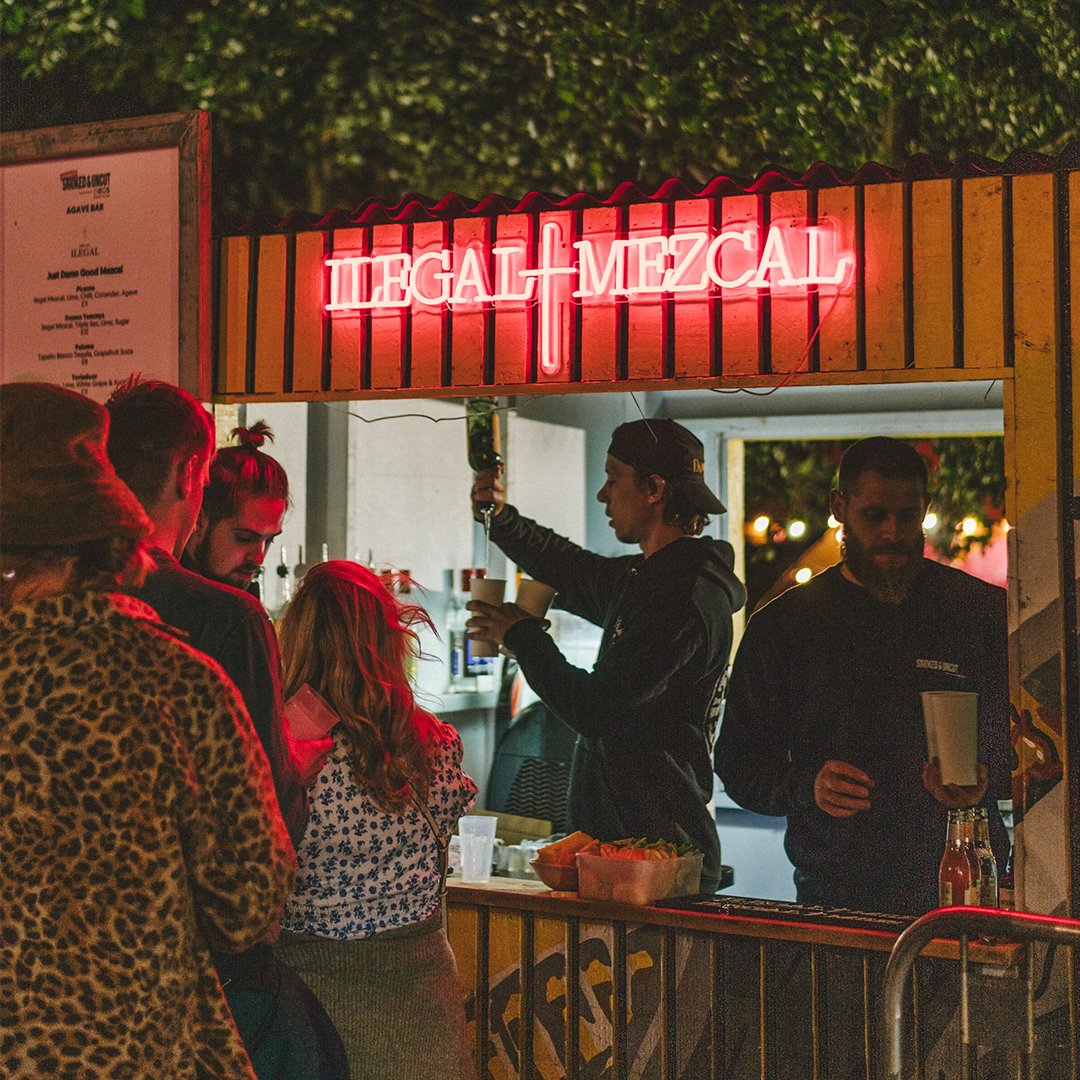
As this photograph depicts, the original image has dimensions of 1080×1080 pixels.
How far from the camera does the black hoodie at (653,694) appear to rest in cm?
433

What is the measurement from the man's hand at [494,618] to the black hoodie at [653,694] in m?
0.04

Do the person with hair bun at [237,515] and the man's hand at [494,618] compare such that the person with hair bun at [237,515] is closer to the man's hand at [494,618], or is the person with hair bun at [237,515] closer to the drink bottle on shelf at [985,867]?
the man's hand at [494,618]

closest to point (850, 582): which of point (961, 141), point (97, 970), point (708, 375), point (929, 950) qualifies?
point (708, 375)

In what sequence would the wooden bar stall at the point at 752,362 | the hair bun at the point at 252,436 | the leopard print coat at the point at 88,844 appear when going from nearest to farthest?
1. the leopard print coat at the point at 88,844
2. the wooden bar stall at the point at 752,362
3. the hair bun at the point at 252,436

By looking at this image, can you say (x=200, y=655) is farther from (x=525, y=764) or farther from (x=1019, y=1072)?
(x=525, y=764)

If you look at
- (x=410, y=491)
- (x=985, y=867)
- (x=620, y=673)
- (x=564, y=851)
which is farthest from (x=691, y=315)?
(x=410, y=491)

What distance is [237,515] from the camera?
4383 millimetres

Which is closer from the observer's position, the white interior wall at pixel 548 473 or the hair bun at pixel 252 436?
the hair bun at pixel 252 436

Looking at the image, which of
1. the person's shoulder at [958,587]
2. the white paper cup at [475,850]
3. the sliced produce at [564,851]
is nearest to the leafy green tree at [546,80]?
the person's shoulder at [958,587]

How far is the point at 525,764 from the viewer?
6.56m

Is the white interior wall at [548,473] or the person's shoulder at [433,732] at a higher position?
the white interior wall at [548,473]

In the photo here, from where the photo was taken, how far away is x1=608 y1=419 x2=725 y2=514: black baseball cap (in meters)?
4.66

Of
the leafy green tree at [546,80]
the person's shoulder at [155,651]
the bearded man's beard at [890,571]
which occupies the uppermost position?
the leafy green tree at [546,80]

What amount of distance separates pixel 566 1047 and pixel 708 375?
2091 mm
